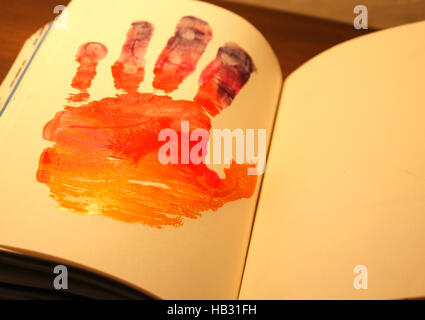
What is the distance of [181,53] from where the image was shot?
1.58 feet

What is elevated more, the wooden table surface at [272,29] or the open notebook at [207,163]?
the wooden table surface at [272,29]

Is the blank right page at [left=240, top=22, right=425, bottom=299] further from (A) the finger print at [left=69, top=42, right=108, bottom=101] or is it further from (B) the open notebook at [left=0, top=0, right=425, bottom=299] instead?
(A) the finger print at [left=69, top=42, right=108, bottom=101]

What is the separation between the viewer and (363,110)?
0.44 metres

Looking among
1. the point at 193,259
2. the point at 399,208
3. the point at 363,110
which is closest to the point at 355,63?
the point at 363,110

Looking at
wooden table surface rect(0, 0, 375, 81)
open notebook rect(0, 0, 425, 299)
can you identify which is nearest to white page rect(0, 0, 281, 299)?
open notebook rect(0, 0, 425, 299)

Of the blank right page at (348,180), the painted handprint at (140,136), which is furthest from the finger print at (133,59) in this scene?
the blank right page at (348,180)

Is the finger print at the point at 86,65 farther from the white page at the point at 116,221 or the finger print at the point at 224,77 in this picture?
the finger print at the point at 224,77

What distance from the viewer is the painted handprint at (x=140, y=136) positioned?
384mm

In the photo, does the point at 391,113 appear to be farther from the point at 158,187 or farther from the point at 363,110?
the point at 158,187

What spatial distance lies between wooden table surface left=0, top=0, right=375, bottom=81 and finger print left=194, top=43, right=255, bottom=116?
0.16m

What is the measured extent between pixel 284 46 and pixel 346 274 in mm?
406

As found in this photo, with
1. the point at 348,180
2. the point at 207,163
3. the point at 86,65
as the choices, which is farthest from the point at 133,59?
the point at 348,180

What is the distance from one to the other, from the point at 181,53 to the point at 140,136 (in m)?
0.12

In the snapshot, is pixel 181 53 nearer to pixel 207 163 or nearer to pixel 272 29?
pixel 207 163
